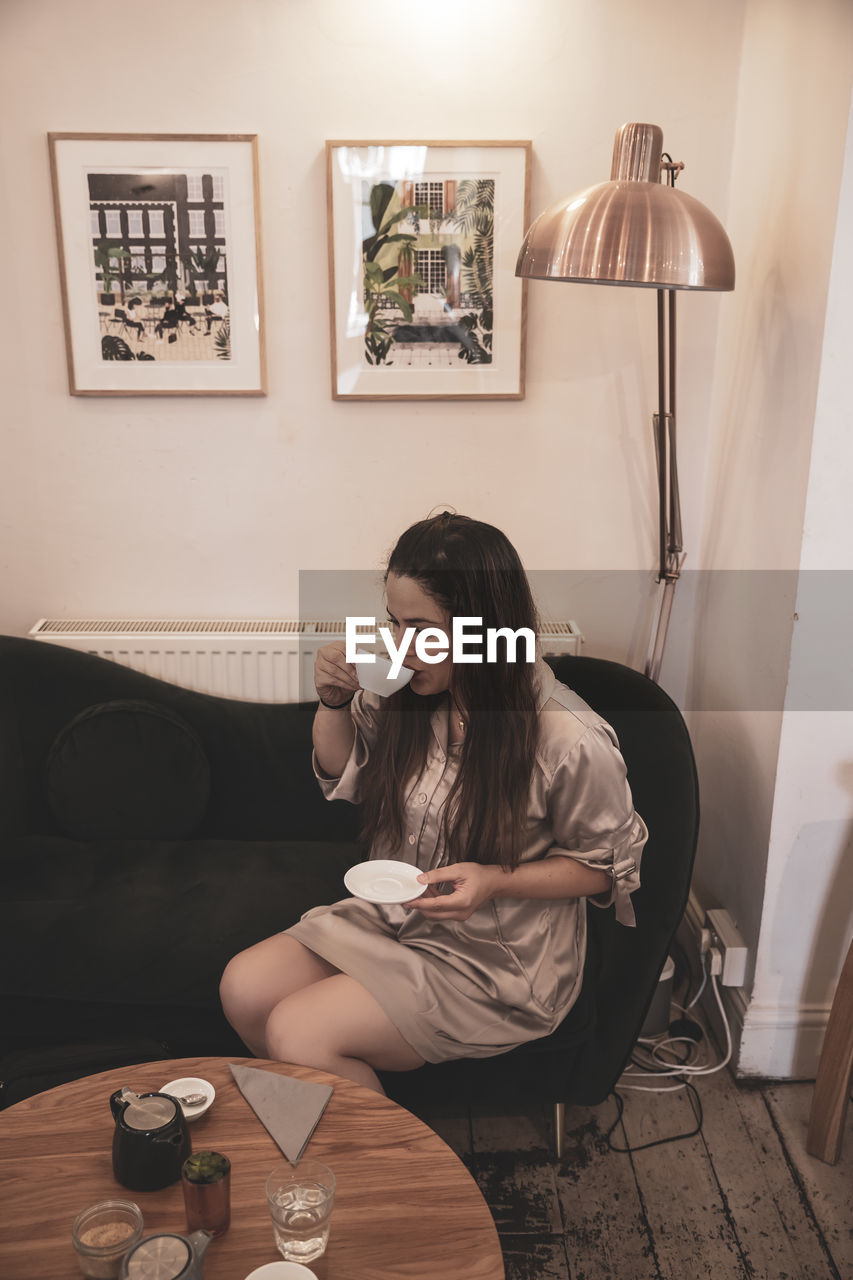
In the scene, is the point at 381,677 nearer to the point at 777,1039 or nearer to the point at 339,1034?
the point at 339,1034

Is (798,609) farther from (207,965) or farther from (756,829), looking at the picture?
(207,965)

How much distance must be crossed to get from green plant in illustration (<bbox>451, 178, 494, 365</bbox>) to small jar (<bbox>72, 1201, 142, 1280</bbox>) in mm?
1801

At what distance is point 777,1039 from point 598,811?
831 mm

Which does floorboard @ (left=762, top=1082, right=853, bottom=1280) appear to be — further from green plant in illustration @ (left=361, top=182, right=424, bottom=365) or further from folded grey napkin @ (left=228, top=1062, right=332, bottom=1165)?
green plant in illustration @ (left=361, top=182, right=424, bottom=365)

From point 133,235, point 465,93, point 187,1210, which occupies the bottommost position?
point 187,1210

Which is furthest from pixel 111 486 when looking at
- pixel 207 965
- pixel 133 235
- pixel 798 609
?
pixel 798 609

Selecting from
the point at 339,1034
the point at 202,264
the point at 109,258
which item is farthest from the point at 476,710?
the point at 109,258

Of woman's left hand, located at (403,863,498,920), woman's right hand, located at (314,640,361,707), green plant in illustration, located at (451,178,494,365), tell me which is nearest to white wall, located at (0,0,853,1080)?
green plant in illustration, located at (451,178,494,365)

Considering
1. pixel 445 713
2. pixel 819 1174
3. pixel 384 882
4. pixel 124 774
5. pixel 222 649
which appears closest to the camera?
pixel 384 882

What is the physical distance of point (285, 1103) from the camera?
1.29 meters

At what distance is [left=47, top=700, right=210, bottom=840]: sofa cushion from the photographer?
221 cm

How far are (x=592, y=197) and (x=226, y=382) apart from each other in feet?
3.24

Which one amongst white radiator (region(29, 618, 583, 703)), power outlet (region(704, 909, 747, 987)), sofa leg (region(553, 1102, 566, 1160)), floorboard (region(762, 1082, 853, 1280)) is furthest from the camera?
white radiator (region(29, 618, 583, 703))

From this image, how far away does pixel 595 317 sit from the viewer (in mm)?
2289
